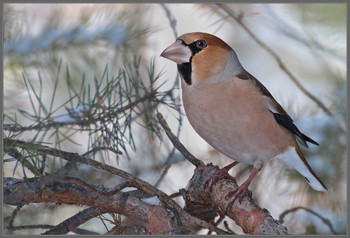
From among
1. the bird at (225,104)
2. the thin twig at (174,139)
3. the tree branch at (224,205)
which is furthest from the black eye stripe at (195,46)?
the tree branch at (224,205)

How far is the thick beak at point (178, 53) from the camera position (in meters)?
1.33

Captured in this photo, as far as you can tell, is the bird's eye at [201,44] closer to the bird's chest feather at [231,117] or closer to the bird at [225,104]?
the bird at [225,104]

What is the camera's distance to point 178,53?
4.44 ft

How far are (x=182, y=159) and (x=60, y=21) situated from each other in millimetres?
726

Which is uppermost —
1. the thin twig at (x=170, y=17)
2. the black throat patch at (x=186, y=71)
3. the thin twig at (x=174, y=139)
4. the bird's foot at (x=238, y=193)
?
the thin twig at (x=170, y=17)

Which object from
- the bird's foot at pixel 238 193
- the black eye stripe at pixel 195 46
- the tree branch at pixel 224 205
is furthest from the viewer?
the black eye stripe at pixel 195 46

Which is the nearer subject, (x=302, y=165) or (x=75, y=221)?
(x=75, y=221)

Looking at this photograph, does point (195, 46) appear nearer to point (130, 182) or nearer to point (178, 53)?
point (178, 53)

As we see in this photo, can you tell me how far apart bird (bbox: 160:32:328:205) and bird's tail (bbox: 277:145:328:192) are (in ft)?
0.20

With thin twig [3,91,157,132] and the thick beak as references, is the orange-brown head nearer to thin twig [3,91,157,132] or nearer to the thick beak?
the thick beak

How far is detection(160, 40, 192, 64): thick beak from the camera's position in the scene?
1.33 metres

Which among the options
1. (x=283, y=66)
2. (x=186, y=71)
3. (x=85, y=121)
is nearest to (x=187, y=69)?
(x=186, y=71)

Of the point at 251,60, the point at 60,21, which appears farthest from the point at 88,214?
the point at 251,60

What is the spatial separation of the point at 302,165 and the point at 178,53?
645 mm
